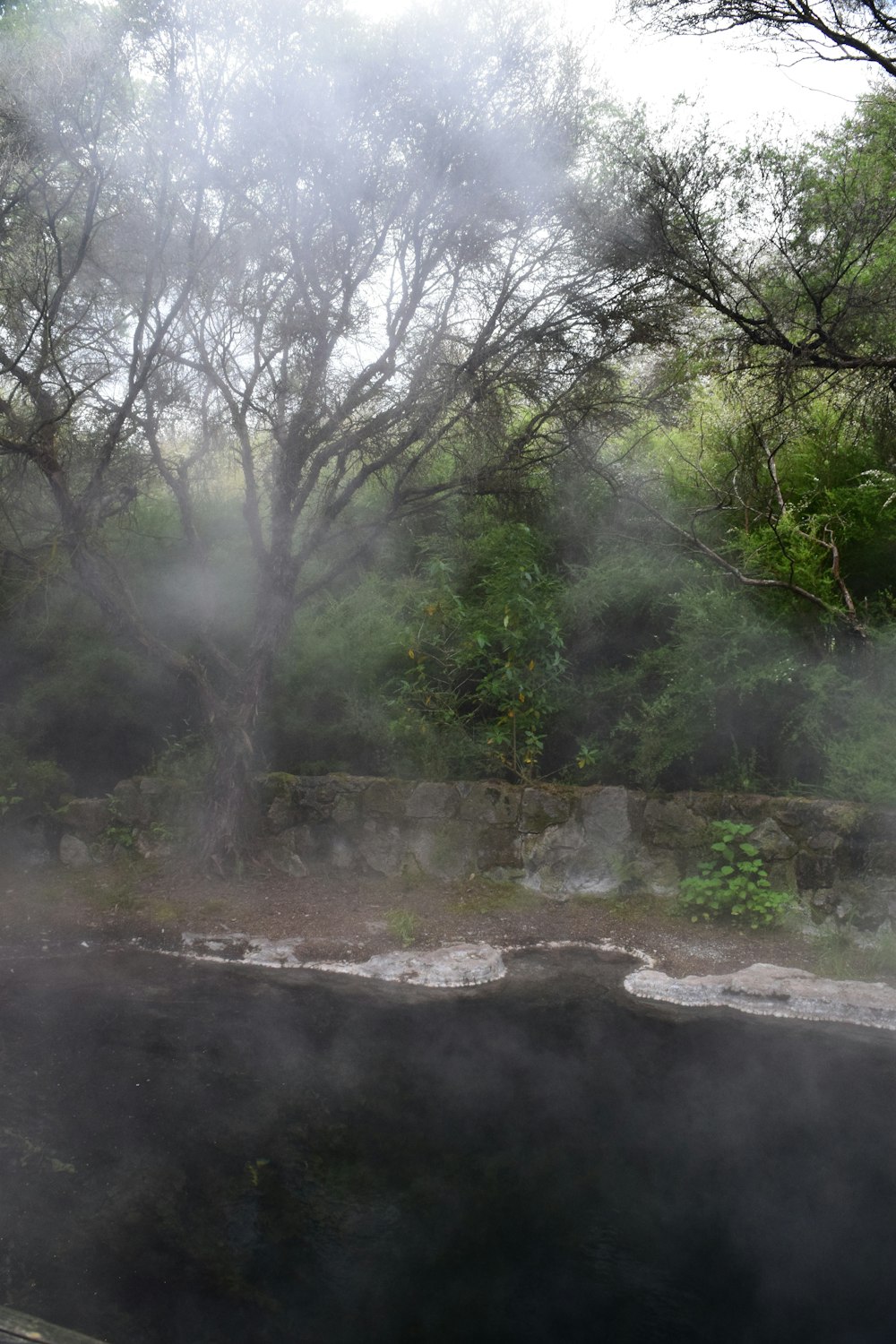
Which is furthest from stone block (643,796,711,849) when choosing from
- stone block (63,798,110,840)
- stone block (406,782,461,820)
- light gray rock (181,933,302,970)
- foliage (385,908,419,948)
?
stone block (63,798,110,840)

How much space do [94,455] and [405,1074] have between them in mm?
5278

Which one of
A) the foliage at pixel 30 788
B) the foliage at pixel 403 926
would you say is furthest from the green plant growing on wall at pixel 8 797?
the foliage at pixel 403 926

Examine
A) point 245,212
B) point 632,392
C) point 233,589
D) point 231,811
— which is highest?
point 245,212

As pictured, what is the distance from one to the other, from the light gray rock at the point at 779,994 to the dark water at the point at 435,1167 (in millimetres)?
174

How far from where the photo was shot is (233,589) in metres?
8.82

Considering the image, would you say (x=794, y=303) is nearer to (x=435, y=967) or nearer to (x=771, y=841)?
(x=771, y=841)

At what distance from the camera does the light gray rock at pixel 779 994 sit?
5352mm

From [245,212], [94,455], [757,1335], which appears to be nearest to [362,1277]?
[757,1335]

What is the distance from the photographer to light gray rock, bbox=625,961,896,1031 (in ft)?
17.6

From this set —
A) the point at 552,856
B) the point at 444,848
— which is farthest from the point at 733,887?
the point at 444,848

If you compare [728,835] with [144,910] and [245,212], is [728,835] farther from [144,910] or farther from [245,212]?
[245,212]

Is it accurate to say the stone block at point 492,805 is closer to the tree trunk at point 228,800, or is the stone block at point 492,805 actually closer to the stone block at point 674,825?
the stone block at point 674,825

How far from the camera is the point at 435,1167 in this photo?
4133 mm

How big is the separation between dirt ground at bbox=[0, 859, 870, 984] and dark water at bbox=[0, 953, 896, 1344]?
63cm
